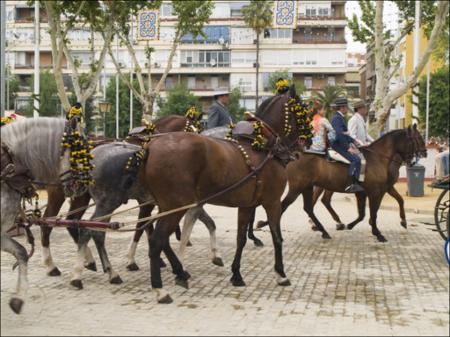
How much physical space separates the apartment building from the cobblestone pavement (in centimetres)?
5928

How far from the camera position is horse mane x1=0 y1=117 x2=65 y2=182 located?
276 inches

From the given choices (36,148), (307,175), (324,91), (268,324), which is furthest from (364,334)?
(324,91)

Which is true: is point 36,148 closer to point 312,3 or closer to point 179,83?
point 179,83

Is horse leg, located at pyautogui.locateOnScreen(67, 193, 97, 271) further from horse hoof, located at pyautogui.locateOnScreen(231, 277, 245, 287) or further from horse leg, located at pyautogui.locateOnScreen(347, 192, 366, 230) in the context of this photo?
horse leg, located at pyautogui.locateOnScreen(347, 192, 366, 230)

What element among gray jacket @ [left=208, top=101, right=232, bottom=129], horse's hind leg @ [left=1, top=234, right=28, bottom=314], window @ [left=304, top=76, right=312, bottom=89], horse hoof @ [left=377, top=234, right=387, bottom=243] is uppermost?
window @ [left=304, top=76, right=312, bottom=89]

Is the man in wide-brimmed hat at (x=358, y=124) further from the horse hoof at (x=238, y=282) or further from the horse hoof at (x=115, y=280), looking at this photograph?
the horse hoof at (x=115, y=280)

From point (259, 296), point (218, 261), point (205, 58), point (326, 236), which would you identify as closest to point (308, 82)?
point (205, 58)

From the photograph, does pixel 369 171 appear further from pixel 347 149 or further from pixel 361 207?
pixel 361 207

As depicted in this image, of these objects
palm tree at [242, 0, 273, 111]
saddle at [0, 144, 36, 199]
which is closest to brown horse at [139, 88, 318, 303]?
saddle at [0, 144, 36, 199]

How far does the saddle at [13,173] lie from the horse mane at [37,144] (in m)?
0.07

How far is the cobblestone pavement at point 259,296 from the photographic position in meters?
6.74

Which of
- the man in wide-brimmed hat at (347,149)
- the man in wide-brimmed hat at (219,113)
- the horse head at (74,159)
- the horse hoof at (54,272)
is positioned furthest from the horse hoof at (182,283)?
the man in wide-brimmed hat at (347,149)

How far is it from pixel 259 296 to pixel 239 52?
64.7m

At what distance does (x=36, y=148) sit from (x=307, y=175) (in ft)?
23.3
